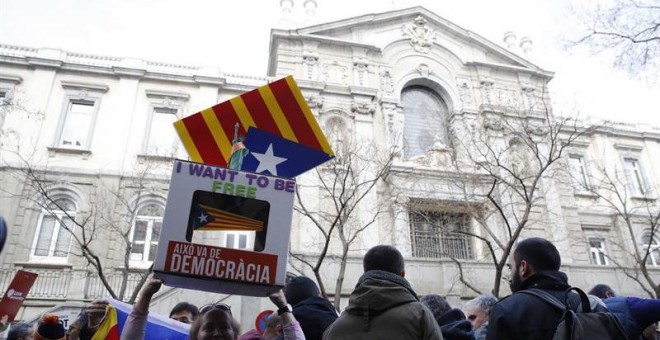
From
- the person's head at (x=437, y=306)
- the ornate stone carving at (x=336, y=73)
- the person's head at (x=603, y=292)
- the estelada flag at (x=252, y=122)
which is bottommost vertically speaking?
the person's head at (x=437, y=306)

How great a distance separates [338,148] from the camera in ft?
57.4

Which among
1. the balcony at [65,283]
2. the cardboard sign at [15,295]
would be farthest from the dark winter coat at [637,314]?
the balcony at [65,283]

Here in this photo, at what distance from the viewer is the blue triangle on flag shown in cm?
422

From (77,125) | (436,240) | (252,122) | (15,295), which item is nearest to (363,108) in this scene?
(436,240)

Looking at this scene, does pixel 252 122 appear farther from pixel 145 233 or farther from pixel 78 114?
pixel 78 114

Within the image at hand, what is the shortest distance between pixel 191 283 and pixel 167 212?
1.54 feet

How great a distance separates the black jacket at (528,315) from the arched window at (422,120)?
17.3 metres

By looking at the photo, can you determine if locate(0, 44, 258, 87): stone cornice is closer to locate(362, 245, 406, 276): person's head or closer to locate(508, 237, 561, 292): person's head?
locate(362, 245, 406, 276): person's head

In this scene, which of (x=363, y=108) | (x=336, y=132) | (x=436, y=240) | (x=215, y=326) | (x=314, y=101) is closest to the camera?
(x=215, y=326)

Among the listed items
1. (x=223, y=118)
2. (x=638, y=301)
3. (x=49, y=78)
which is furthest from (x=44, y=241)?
(x=638, y=301)

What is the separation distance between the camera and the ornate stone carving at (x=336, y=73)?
20734mm

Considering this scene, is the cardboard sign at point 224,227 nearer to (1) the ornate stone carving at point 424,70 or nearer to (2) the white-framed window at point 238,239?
(2) the white-framed window at point 238,239

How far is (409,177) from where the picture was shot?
→ 60.5 ft

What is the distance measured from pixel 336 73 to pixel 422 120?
4.53m
